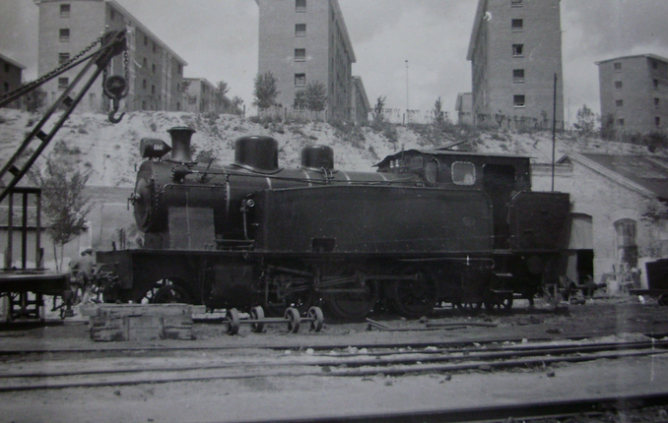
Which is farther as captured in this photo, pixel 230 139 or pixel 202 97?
pixel 202 97

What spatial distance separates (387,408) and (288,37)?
89.1 feet

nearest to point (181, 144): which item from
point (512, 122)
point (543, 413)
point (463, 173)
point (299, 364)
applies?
point (463, 173)

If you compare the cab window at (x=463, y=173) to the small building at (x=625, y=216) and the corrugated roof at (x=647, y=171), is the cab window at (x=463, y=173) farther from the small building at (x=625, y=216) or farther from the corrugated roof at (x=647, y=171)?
the corrugated roof at (x=647, y=171)

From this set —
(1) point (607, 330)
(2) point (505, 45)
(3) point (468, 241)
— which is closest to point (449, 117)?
(2) point (505, 45)

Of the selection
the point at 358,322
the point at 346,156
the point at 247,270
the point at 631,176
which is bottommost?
the point at 358,322

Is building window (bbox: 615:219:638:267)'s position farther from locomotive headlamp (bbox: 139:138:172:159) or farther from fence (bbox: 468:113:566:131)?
fence (bbox: 468:113:566:131)

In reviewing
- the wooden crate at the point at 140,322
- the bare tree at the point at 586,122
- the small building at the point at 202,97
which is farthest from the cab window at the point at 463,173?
the small building at the point at 202,97

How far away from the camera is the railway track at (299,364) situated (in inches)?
201

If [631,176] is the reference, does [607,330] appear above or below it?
below

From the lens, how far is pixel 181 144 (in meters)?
10.0

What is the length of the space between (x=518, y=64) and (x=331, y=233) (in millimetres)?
26866

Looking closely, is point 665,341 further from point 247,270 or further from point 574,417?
point 247,270

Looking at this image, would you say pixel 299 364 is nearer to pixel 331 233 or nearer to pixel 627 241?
pixel 331 233

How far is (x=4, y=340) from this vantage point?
25.0 ft
